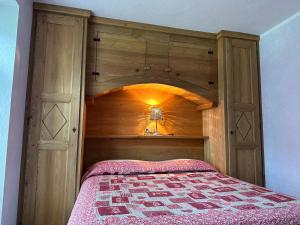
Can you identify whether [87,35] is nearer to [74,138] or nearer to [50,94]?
[50,94]

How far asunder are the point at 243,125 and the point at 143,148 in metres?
1.35

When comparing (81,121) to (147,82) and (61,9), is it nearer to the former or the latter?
(147,82)

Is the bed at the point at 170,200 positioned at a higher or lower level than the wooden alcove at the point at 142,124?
lower

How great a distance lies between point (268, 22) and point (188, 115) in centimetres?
153

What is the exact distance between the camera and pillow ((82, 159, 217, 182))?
2332 millimetres

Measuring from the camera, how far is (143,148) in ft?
9.58

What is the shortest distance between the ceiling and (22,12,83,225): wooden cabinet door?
13.9 inches

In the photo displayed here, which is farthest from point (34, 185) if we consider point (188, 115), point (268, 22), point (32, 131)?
point (268, 22)

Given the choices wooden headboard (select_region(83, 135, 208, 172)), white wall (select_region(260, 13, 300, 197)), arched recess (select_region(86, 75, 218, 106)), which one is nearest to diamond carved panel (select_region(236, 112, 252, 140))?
white wall (select_region(260, 13, 300, 197))

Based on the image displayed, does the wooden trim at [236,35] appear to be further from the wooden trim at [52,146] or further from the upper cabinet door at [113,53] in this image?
the wooden trim at [52,146]

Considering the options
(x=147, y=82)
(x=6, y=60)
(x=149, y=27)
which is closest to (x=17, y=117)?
(x=6, y=60)

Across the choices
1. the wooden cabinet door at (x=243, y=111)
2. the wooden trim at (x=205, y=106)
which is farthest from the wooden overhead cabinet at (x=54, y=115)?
the wooden cabinet door at (x=243, y=111)

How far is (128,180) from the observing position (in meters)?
2.13

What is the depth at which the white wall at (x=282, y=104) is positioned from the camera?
2393 millimetres
